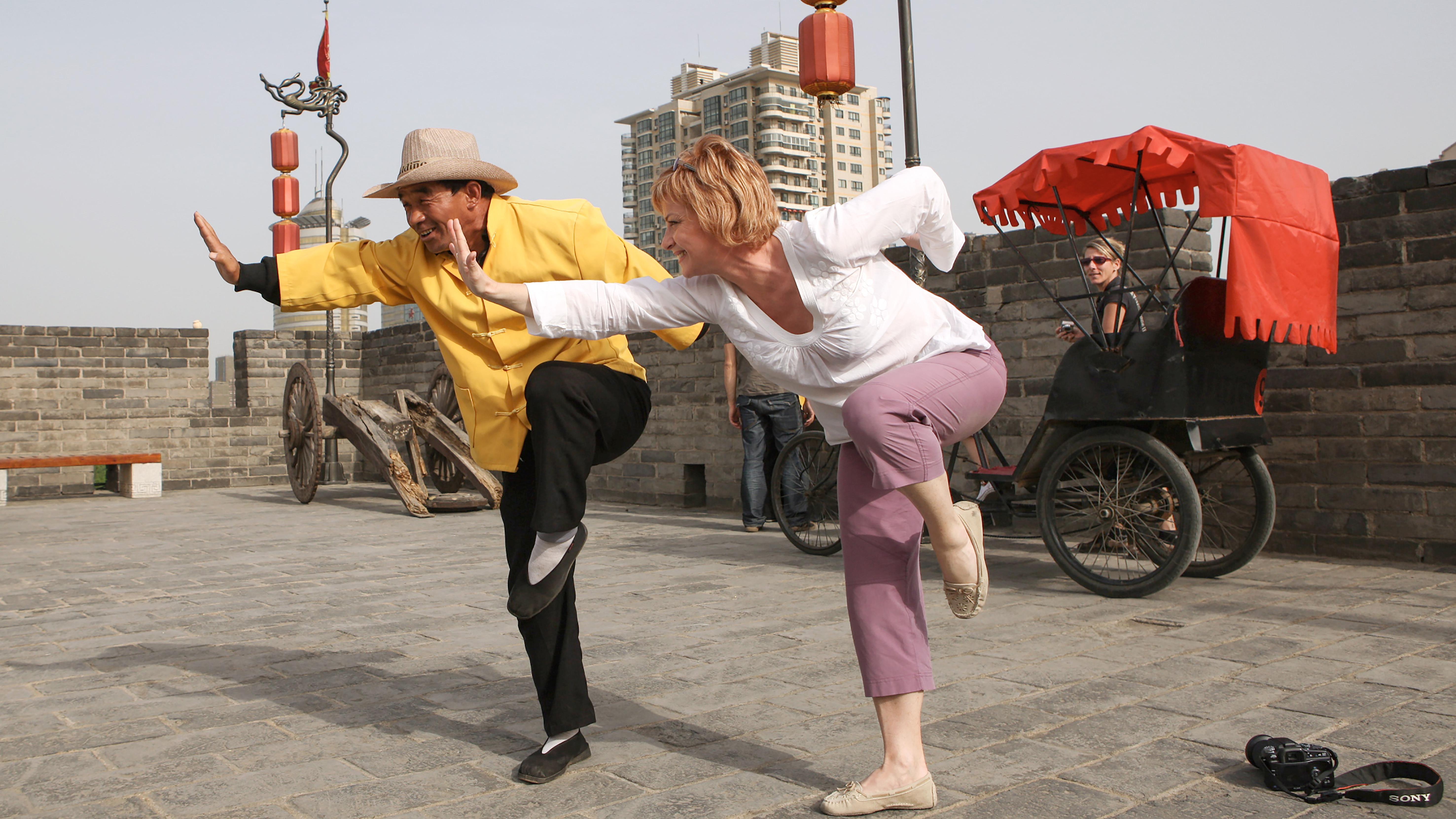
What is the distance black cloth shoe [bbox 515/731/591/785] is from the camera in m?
2.77

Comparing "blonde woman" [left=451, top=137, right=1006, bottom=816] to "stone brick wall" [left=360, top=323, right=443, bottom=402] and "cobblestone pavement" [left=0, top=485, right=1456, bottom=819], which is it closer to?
"cobblestone pavement" [left=0, top=485, right=1456, bottom=819]

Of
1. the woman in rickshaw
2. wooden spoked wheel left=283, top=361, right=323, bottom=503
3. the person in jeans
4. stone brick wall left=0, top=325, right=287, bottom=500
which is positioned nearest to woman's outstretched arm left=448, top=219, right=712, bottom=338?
the woman in rickshaw

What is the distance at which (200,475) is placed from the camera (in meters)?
14.8

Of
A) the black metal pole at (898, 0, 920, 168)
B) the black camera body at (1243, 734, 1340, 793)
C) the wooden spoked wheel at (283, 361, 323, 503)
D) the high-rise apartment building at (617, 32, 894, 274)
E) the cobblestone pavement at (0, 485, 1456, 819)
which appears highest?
the high-rise apartment building at (617, 32, 894, 274)

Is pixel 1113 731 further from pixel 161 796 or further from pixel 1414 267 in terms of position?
pixel 1414 267

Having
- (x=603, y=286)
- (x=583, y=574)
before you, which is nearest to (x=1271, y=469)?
(x=583, y=574)

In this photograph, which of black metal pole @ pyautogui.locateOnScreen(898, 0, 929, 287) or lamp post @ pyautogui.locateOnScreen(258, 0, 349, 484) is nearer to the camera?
black metal pole @ pyautogui.locateOnScreen(898, 0, 929, 287)

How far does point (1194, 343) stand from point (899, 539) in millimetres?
3172

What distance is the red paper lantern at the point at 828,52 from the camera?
8.41 m

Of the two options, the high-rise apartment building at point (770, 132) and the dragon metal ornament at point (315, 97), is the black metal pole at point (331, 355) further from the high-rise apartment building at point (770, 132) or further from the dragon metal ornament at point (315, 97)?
the high-rise apartment building at point (770, 132)

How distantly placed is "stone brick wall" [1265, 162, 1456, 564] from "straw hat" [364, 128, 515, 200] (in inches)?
196

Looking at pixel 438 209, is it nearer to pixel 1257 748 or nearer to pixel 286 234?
pixel 1257 748

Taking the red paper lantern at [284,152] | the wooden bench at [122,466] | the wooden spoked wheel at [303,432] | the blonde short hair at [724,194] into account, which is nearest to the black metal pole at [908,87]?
the blonde short hair at [724,194]

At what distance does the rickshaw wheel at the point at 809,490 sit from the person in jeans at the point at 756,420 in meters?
1.02
